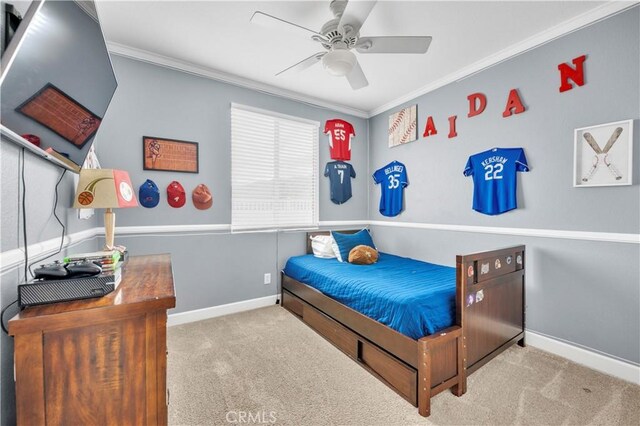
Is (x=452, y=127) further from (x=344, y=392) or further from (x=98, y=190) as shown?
(x=98, y=190)

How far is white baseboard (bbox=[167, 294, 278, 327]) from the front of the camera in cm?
278

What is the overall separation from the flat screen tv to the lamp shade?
18 centimetres

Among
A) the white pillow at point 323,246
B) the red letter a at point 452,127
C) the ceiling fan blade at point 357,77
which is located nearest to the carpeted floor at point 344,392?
the white pillow at point 323,246

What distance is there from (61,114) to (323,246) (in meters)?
2.57

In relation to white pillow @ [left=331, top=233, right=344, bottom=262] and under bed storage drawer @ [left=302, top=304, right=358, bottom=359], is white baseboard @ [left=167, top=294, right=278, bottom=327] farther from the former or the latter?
white pillow @ [left=331, top=233, right=344, bottom=262]

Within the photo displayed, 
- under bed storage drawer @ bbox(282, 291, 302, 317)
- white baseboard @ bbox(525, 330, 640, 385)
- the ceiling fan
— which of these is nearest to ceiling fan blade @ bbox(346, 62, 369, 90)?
the ceiling fan

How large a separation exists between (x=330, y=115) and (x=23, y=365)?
12.0 ft

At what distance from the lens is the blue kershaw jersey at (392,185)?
3.65 meters

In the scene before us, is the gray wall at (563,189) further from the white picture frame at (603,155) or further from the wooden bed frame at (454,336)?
the wooden bed frame at (454,336)

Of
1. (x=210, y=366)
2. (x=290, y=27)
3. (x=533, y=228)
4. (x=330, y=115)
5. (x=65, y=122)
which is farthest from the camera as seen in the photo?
(x=330, y=115)

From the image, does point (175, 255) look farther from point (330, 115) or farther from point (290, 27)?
point (330, 115)

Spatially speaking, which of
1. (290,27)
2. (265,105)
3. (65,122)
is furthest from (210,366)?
(265,105)

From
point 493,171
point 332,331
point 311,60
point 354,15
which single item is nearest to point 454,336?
point 332,331

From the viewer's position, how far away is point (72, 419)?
0.89 metres
